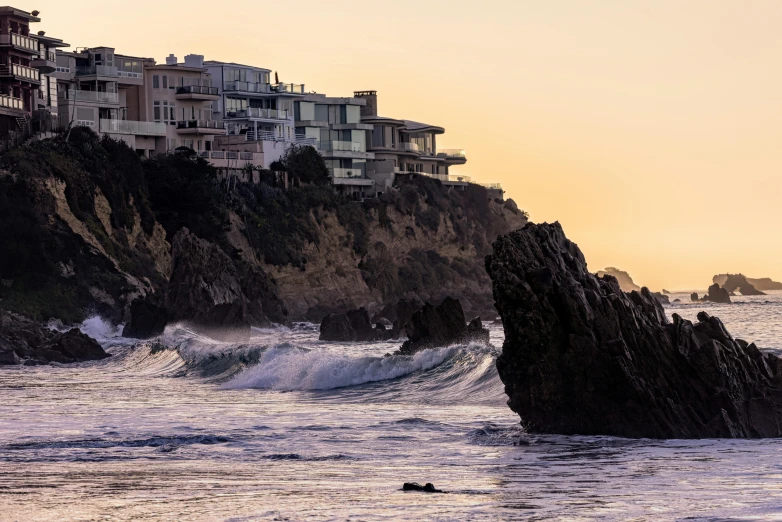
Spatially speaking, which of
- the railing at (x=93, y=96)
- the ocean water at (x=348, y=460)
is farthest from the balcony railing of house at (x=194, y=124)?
the ocean water at (x=348, y=460)

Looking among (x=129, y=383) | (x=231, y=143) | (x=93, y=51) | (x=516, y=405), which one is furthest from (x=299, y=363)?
(x=231, y=143)

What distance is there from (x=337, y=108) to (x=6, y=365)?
83158 mm

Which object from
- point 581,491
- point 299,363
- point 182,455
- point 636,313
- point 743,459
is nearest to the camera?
point 581,491

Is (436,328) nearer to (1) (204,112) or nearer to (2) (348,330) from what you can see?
(2) (348,330)

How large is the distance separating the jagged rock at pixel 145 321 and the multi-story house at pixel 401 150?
198 feet

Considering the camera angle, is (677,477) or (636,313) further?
(636,313)

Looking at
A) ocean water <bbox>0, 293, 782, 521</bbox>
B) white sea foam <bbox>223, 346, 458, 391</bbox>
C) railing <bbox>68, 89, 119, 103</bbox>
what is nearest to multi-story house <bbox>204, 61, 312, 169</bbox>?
railing <bbox>68, 89, 119, 103</bbox>

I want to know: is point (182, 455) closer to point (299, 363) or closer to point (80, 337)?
point (299, 363)

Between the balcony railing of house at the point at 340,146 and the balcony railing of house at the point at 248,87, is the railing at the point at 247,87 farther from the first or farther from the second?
the balcony railing of house at the point at 340,146

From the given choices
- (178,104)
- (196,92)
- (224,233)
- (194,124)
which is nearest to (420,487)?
(224,233)

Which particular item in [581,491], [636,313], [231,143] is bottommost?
[581,491]

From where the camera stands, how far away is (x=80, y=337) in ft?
189

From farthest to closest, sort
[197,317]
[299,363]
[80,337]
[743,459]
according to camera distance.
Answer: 1. [197,317]
2. [80,337]
3. [299,363]
4. [743,459]

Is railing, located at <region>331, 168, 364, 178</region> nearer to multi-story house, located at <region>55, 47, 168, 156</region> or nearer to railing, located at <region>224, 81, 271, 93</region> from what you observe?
railing, located at <region>224, 81, 271, 93</region>
